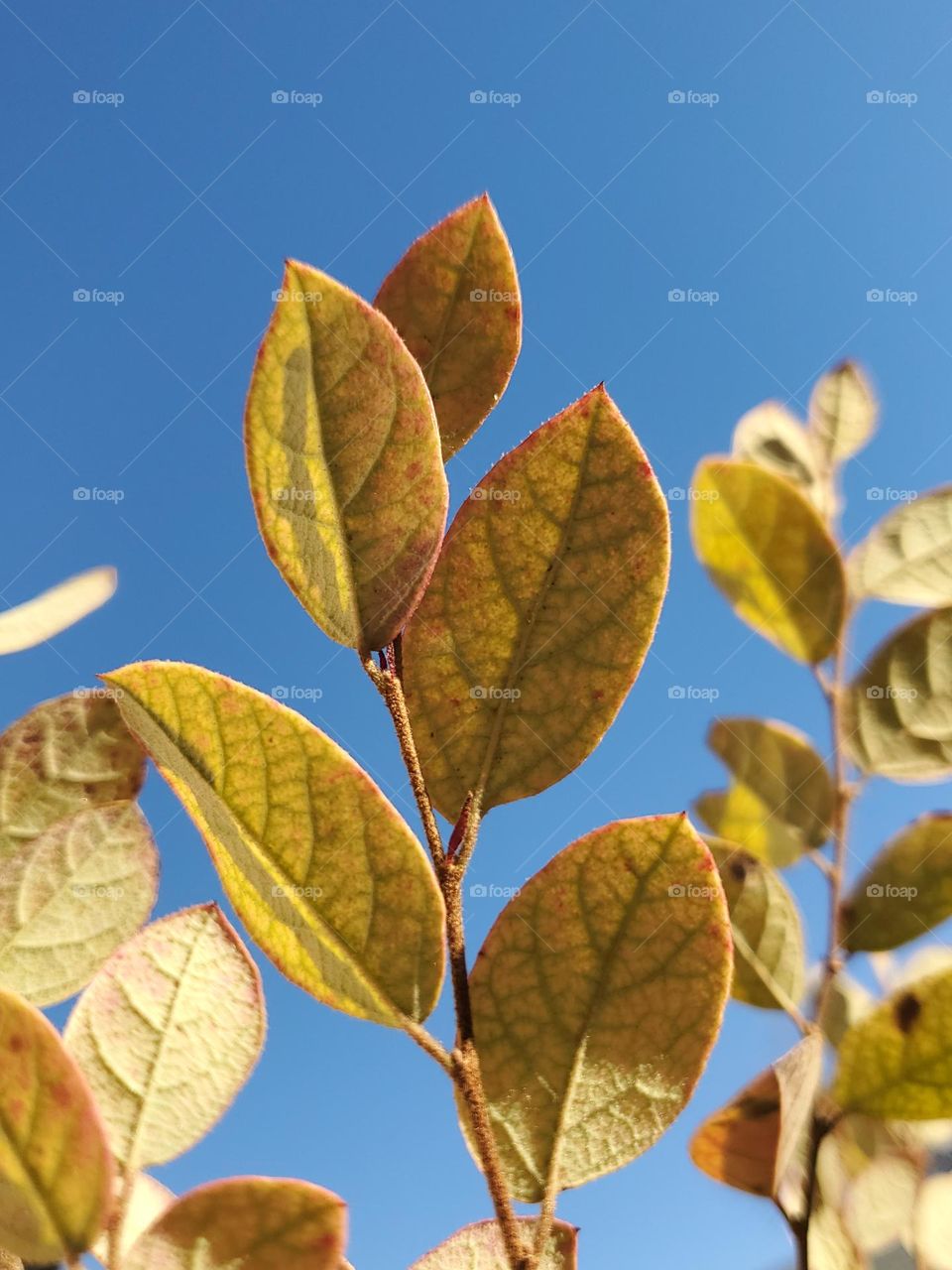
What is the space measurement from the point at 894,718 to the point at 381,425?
2.05 feet

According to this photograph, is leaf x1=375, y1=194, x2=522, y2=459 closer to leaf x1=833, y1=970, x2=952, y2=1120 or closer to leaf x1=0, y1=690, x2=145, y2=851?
leaf x1=0, y1=690, x2=145, y2=851

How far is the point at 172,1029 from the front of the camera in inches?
22.1

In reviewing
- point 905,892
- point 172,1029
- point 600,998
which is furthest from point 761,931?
point 172,1029

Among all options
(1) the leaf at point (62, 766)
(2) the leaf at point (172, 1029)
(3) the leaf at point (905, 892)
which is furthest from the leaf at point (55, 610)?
(3) the leaf at point (905, 892)

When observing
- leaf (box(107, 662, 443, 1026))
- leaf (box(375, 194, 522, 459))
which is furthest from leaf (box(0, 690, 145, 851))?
leaf (box(375, 194, 522, 459))

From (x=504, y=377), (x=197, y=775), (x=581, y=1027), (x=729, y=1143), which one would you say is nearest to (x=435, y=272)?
(x=504, y=377)

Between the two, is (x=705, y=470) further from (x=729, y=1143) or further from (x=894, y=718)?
(x=729, y=1143)

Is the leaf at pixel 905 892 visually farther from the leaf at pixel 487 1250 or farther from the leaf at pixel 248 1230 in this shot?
the leaf at pixel 248 1230

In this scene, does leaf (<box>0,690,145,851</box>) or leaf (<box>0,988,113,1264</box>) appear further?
leaf (<box>0,690,145,851</box>)

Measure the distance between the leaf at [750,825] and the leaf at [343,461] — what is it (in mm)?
539

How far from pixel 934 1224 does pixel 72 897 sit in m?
0.71

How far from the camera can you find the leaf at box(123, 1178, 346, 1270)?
17.8 inches

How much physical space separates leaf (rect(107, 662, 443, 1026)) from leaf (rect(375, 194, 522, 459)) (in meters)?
0.21

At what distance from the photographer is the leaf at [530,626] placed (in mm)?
522
